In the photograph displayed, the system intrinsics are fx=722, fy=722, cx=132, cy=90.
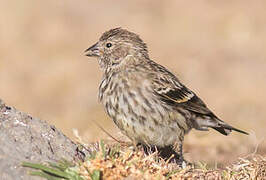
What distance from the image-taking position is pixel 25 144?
6.05 metres

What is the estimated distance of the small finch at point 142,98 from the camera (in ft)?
26.4

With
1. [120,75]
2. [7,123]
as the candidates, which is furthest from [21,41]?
[7,123]

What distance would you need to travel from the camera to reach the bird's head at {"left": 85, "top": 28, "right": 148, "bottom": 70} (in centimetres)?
891

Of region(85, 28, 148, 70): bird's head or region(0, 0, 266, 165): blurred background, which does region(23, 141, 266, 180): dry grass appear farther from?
region(0, 0, 266, 165): blurred background

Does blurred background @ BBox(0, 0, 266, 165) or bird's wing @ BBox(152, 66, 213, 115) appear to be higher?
blurred background @ BBox(0, 0, 266, 165)

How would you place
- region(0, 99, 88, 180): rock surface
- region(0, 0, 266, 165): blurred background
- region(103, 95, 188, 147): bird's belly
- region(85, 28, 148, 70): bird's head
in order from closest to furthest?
region(0, 99, 88, 180): rock surface
region(103, 95, 188, 147): bird's belly
region(85, 28, 148, 70): bird's head
region(0, 0, 266, 165): blurred background

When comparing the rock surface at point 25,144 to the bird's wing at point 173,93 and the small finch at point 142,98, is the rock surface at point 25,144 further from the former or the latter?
the bird's wing at point 173,93

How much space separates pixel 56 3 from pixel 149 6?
2.71 meters

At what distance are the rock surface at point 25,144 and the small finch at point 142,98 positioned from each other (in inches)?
64.6

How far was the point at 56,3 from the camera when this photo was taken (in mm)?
20625

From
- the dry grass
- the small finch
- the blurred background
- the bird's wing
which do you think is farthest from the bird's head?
the dry grass

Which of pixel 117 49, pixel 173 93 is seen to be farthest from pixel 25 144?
pixel 117 49

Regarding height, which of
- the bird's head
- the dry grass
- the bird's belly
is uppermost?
the bird's head

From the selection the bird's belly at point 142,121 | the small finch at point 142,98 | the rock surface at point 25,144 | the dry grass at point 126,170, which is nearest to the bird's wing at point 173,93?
the small finch at point 142,98
